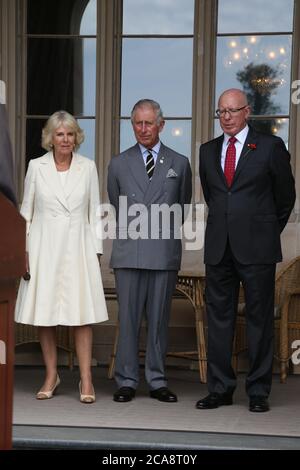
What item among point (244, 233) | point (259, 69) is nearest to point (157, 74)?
point (259, 69)

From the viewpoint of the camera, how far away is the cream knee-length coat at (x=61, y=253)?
511 cm

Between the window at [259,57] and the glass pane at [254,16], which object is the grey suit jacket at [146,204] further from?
the glass pane at [254,16]

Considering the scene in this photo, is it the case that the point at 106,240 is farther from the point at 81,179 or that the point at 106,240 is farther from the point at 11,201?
the point at 11,201

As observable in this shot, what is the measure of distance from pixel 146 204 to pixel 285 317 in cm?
124

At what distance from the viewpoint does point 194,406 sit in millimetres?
5012

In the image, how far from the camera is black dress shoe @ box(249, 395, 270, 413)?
4.84 m

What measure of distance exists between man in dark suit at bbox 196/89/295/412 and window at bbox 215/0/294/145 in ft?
6.29

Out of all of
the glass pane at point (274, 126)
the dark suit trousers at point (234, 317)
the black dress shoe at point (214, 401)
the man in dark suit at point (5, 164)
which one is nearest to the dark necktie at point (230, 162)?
the dark suit trousers at point (234, 317)

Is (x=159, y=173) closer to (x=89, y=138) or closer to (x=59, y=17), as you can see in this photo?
(x=89, y=138)

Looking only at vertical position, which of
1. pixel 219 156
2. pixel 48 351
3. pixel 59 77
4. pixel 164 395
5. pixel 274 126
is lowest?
pixel 164 395

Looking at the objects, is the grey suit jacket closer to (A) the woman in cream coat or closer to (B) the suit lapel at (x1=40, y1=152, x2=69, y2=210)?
(A) the woman in cream coat

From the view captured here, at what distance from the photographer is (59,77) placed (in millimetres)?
7078

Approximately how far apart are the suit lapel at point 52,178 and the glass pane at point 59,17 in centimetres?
214

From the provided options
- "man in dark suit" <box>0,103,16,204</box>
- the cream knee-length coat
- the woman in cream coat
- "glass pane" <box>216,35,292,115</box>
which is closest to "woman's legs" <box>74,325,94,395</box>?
the woman in cream coat
